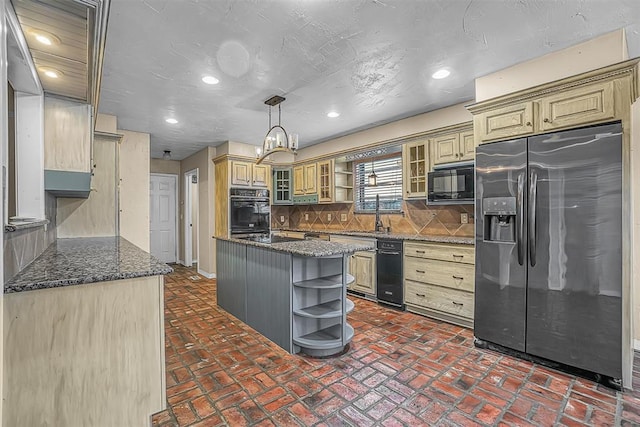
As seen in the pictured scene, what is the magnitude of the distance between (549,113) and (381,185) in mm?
2633

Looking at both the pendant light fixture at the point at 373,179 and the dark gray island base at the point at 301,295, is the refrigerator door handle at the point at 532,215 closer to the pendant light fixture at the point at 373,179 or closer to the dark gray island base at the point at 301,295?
the dark gray island base at the point at 301,295

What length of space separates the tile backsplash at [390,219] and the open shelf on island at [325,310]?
192cm

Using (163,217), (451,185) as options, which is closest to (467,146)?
(451,185)

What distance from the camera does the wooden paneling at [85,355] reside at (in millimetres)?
1302

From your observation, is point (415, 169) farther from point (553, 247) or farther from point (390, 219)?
point (553, 247)

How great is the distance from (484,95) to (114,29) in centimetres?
304

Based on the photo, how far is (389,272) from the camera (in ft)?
12.6

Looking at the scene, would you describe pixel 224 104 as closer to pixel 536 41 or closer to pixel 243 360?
pixel 243 360

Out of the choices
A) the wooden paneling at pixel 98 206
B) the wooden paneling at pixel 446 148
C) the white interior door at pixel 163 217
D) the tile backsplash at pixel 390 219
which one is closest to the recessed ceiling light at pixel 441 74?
the wooden paneling at pixel 446 148

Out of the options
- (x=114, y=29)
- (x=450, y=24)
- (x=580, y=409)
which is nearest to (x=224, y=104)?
(x=114, y=29)

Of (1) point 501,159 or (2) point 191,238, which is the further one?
(2) point 191,238

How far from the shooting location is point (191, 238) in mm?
6887

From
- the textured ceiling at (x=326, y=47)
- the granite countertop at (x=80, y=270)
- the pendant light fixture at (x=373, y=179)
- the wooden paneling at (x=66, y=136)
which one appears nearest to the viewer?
the granite countertop at (x=80, y=270)

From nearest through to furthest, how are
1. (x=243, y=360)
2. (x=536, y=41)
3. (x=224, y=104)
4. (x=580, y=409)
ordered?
1. (x=580, y=409)
2. (x=536, y=41)
3. (x=243, y=360)
4. (x=224, y=104)
